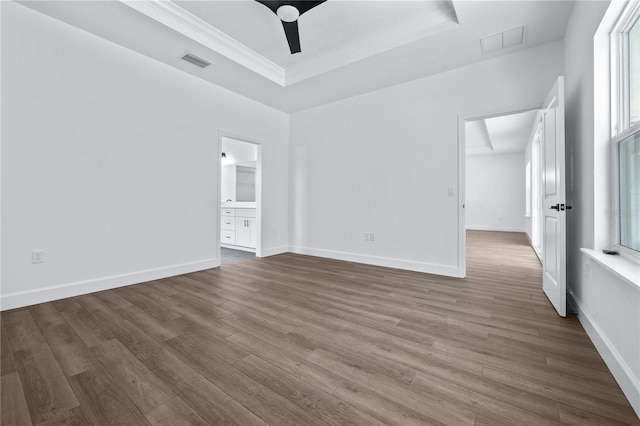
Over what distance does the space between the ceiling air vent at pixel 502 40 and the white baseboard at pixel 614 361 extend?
2606 millimetres

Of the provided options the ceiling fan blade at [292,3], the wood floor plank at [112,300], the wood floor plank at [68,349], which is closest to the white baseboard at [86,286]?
the wood floor plank at [112,300]

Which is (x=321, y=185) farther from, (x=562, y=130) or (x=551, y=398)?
(x=551, y=398)

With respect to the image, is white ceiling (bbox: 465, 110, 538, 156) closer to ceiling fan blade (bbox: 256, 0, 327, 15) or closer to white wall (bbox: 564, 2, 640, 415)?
white wall (bbox: 564, 2, 640, 415)

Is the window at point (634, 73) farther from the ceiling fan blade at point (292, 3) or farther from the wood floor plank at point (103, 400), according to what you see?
the wood floor plank at point (103, 400)

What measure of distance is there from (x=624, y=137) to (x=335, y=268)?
304 centimetres

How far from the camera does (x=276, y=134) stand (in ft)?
16.3

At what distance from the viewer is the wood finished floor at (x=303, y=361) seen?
3.89ft

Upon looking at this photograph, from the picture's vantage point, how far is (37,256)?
2.48 meters

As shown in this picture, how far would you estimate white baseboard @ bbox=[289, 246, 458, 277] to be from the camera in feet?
11.4

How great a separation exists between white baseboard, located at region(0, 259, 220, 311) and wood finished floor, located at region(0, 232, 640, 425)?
108 millimetres

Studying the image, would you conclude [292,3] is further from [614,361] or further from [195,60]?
[614,361]

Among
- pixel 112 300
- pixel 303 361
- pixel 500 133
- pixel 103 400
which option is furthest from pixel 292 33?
pixel 500 133

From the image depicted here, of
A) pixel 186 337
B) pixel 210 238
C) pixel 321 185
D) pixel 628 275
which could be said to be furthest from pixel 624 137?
pixel 210 238

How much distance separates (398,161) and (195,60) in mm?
2898
